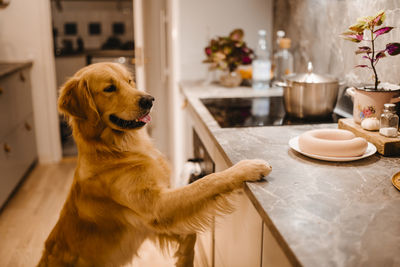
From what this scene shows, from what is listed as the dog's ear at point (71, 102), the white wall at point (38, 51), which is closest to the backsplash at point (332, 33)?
the dog's ear at point (71, 102)

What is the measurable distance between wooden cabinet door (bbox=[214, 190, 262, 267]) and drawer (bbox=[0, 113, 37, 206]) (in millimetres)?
2020

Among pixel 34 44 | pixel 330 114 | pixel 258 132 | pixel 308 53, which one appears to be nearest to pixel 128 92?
pixel 258 132

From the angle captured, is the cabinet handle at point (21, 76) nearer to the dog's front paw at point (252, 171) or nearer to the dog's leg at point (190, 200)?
the dog's leg at point (190, 200)

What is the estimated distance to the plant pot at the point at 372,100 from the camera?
4.49ft

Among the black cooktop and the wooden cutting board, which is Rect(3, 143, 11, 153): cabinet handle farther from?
the wooden cutting board

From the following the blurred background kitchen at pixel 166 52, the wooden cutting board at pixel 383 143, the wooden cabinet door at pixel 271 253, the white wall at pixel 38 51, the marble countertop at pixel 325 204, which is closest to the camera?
the marble countertop at pixel 325 204

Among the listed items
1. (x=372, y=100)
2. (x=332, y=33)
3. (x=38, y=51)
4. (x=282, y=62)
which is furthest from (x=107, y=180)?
(x=38, y=51)

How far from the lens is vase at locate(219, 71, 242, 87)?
2.56 metres

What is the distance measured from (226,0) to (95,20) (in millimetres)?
4061

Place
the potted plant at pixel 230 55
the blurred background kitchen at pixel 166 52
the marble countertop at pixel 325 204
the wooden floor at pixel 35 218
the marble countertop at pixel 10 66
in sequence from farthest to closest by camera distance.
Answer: the marble countertop at pixel 10 66, the potted plant at pixel 230 55, the wooden floor at pixel 35 218, the blurred background kitchen at pixel 166 52, the marble countertop at pixel 325 204

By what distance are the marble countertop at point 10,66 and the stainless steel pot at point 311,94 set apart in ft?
7.60

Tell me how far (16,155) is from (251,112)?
2.31 metres

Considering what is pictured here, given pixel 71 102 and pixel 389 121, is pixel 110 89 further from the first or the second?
pixel 389 121

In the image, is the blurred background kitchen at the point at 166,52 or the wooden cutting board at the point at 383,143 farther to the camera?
the blurred background kitchen at the point at 166,52
